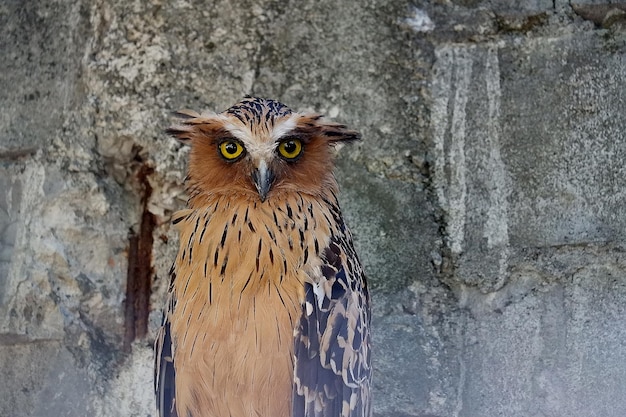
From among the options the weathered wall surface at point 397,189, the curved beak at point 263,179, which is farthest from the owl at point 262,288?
the weathered wall surface at point 397,189

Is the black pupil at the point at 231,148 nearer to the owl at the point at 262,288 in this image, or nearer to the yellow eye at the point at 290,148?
the owl at the point at 262,288

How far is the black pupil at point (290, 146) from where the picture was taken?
2.31 metres

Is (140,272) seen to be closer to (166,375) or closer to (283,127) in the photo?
(166,375)

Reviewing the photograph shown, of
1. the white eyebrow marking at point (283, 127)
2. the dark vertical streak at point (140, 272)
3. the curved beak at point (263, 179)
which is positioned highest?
the white eyebrow marking at point (283, 127)

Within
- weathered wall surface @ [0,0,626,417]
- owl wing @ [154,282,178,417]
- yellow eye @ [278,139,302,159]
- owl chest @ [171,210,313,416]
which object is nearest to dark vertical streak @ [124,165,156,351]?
weathered wall surface @ [0,0,626,417]

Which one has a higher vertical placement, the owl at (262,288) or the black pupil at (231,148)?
the black pupil at (231,148)

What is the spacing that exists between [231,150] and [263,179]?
0.14 meters

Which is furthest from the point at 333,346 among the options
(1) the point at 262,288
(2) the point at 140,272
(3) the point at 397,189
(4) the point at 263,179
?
(2) the point at 140,272

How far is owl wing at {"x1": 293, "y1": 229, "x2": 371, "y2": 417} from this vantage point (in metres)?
2.21

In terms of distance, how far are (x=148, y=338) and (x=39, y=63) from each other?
3.24 ft

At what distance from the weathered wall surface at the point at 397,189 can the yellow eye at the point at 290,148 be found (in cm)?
48

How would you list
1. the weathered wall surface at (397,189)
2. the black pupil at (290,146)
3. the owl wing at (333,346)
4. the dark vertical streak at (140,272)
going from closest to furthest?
1. the owl wing at (333,346)
2. the black pupil at (290,146)
3. the weathered wall surface at (397,189)
4. the dark vertical streak at (140,272)

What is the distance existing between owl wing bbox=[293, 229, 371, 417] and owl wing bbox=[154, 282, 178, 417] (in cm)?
36

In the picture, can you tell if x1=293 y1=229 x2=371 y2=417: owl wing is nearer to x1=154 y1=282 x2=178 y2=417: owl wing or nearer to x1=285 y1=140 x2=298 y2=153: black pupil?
x1=285 y1=140 x2=298 y2=153: black pupil
